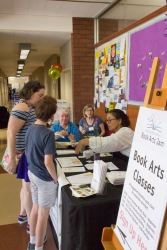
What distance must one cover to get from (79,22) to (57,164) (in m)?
3.85

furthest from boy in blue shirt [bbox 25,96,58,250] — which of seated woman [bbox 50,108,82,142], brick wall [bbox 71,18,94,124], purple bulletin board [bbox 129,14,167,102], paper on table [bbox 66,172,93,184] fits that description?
brick wall [bbox 71,18,94,124]

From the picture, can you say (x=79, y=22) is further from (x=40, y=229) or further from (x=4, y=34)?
(x=40, y=229)

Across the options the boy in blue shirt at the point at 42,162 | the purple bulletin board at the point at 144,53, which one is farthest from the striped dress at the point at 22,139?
the purple bulletin board at the point at 144,53

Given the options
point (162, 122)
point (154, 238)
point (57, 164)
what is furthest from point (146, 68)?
point (154, 238)

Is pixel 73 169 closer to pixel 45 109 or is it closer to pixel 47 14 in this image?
pixel 45 109

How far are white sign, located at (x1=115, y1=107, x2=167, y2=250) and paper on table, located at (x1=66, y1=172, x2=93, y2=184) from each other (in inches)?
21.0

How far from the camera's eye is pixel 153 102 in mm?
1238

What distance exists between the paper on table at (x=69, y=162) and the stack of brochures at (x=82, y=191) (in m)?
0.53

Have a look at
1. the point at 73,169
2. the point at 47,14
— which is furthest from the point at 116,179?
the point at 47,14

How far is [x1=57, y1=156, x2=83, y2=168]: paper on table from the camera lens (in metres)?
2.25

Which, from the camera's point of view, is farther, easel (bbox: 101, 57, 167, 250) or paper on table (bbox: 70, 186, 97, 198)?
paper on table (bbox: 70, 186, 97, 198)

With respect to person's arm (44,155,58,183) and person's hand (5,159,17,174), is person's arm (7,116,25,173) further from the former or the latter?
person's arm (44,155,58,183)

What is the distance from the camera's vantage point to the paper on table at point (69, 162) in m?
2.25

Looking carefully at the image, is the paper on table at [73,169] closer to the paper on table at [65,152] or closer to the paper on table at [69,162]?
the paper on table at [69,162]
